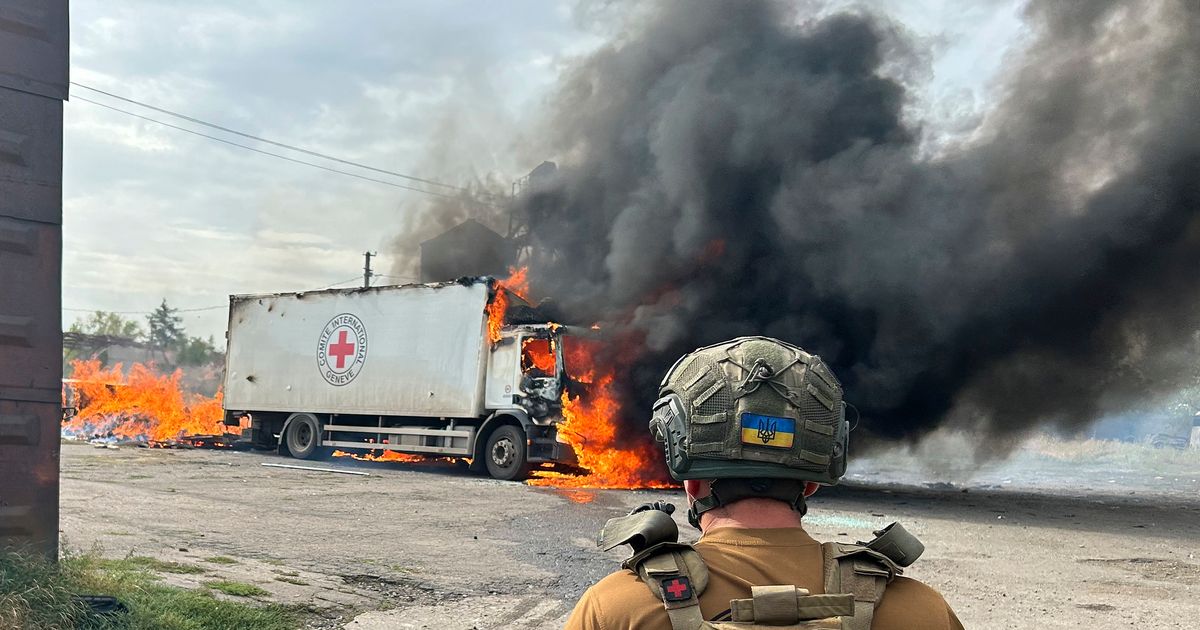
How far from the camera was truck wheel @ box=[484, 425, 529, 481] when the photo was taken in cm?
1598

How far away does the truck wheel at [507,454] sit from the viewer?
16.0 m

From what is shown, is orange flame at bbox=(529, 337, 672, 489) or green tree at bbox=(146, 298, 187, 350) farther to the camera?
green tree at bbox=(146, 298, 187, 350)

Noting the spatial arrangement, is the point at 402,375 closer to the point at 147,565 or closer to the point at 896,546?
the point at 147,565

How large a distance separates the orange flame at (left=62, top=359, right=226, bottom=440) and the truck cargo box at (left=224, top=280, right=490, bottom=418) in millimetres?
3215

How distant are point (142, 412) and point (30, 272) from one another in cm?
2218

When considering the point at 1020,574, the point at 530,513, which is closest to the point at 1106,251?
the point at 1020,574

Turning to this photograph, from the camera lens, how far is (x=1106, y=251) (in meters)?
15.4

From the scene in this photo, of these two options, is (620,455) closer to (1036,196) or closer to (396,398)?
(396,398)

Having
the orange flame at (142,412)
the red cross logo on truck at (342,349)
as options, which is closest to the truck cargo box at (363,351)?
the red cross logo on truck at (342,349)

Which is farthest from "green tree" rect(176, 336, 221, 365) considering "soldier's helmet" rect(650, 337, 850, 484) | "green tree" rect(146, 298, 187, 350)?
"soldier's helmet" rect(650, 337, 850, 484)

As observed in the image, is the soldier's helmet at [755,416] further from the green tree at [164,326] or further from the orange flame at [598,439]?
the green tree at [164,326]

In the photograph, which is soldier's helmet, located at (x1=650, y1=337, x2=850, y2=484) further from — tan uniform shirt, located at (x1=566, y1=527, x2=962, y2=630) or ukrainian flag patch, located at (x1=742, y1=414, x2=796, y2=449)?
tan uniform shirt, located at (x1=566, y1=527, x2=962, y2=630)

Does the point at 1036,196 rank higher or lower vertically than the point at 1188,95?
lower

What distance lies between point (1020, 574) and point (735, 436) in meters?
7.49
